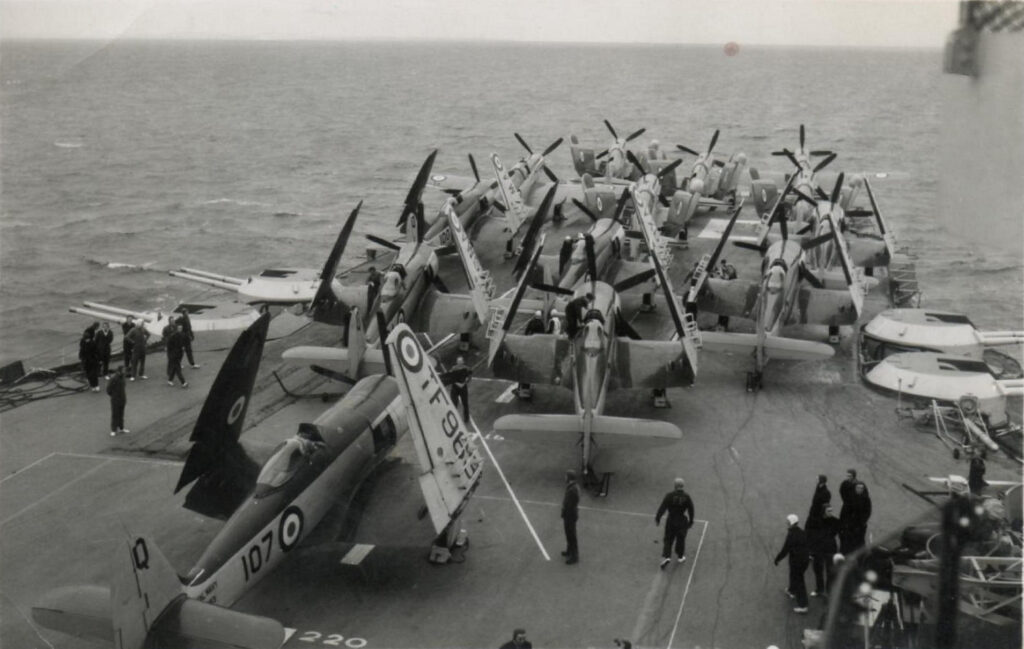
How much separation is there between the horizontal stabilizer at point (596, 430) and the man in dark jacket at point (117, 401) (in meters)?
8.08

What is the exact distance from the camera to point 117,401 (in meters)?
18.5

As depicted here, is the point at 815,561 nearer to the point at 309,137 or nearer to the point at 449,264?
the point at 449,264

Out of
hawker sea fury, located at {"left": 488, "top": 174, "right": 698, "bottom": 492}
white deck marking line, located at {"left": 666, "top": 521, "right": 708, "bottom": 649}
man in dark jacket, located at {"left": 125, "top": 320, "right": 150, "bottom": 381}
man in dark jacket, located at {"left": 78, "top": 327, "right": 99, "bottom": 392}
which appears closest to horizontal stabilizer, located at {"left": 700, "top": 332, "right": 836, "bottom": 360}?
hawker sea fury, located at {"left": 488, "top": 174, "right": 698, "bottom": 492}

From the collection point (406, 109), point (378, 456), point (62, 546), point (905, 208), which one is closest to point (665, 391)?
point (378, 456)

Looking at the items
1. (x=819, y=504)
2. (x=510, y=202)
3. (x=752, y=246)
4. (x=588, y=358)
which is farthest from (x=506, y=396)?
(x=510, y=202)

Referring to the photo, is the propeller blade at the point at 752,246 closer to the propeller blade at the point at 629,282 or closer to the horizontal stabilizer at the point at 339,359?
the propeller blade at the point at 629,282

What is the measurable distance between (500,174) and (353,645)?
2204cm

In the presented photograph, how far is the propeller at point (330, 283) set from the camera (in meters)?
21.9

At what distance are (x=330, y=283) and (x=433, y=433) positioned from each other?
1084cm

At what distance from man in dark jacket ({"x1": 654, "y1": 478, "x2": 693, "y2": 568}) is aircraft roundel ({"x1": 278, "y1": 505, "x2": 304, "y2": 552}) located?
5363mm

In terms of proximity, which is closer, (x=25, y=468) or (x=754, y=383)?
(x=25, y=468)

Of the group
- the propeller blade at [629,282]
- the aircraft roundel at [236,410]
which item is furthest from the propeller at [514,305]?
the aircraft roundel at [236,410]

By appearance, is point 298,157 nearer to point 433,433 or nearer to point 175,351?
point 175,351

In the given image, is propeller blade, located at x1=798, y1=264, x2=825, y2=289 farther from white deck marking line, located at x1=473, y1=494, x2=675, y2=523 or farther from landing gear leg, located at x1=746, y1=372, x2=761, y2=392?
white deck marking line, located at x1=473, y1=494, x2=675, y2=523
